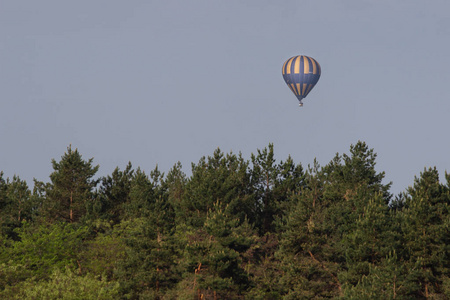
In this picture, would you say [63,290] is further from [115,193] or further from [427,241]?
[115,193]

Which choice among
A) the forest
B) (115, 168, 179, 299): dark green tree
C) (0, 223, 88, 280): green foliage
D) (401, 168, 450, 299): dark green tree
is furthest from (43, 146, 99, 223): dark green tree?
(401, 168, 450, 299): dark green tree

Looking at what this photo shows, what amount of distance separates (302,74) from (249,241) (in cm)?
4402

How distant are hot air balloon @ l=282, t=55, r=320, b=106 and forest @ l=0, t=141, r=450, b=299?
49.8ft

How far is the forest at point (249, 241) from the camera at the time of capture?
59875 mm

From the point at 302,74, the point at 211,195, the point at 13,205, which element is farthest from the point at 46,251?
the point at 302,74

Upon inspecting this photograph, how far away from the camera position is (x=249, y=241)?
62.4m

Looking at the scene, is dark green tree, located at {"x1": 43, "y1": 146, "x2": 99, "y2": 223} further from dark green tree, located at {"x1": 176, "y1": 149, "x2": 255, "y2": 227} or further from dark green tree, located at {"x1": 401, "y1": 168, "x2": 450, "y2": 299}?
dark green tree, located at {"x1": 401, "y1": 168, "x2": 450, "y2": 299}

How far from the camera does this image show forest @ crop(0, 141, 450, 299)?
5988 cm

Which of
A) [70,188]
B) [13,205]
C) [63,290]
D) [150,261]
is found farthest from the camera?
[13,205]

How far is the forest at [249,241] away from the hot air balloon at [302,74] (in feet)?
49.8

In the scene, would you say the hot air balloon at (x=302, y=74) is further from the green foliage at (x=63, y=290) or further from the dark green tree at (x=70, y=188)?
the green foliage at (x=63, y=290)

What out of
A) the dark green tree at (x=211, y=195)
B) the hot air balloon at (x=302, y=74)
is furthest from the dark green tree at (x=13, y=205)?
the hot air balloon at (x=302, y=74)

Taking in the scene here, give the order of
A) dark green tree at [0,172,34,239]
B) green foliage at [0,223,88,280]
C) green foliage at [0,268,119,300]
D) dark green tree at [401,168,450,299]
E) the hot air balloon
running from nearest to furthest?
1. green foliage at [0,268,119,300]
2. dark green tree at [401,168,450,299]
3. green foliage at [0,223,88,280]
4. dark green tree at [0,172,34,239]
5. the hot air balloon

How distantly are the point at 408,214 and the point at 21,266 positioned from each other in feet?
103
